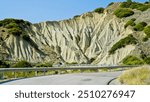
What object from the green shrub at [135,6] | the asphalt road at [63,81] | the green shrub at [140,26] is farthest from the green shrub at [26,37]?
the asphalt road at [63,81]

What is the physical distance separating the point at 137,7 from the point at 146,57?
117 feet

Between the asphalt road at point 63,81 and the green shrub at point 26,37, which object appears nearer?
the asphalt road at point 63,81

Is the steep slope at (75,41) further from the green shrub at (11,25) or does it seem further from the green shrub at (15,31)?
the green shrub at (11,25)

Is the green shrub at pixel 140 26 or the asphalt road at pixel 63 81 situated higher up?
the green shrub at pixel 140 26

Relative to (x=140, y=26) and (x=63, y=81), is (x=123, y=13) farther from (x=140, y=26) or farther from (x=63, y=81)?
(x=63, y=81)

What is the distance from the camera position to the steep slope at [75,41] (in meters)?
85.2

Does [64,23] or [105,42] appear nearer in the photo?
[105,42]

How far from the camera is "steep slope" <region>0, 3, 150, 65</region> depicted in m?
85.2

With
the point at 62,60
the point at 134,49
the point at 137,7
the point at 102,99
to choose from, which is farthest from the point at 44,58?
the point at 102,99

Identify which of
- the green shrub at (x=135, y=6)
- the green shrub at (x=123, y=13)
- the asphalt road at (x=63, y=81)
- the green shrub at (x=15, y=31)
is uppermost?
the green shrub at (x=135, y=6)

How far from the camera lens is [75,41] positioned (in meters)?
100

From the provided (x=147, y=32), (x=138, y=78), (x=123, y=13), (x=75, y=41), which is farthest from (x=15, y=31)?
(x=138, y=78)

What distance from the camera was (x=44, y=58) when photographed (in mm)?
86875

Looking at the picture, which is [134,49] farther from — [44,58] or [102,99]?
[102,99]
